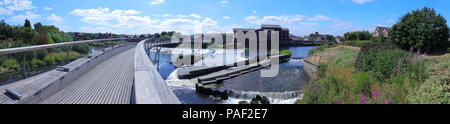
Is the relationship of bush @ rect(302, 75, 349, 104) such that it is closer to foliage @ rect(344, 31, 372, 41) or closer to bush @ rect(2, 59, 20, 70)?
bush @ rect(2, 59, 20, 70)

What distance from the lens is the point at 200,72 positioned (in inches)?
670

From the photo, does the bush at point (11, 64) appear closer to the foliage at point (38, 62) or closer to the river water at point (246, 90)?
the foliage at point (38, 62)

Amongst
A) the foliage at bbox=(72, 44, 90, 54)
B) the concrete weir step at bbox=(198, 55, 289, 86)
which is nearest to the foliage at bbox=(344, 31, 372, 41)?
the concrete weir step at bbox=(198, 55, 289, 86)

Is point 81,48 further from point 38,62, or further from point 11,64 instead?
point 11,64

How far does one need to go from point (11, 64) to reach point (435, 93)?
27.0ft

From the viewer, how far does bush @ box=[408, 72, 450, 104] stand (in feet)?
11.7

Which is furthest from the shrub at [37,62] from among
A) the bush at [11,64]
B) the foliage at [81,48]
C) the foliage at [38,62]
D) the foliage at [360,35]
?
the foliage at [360,35]

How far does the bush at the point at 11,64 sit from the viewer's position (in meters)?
4.37

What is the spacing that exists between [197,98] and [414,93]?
9.03 metres
